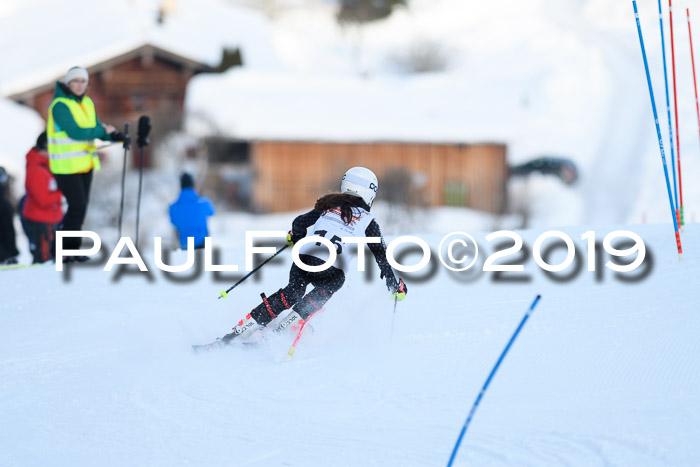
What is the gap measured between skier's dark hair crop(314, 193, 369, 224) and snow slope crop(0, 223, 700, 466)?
80cm

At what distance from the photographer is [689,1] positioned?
138 ft

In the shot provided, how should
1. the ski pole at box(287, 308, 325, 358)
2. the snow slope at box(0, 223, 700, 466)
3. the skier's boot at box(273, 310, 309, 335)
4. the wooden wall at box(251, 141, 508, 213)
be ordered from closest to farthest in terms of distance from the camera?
the snow slope at box(0, 223, 700, 466) → the ski pole at box(287, 308, 325, 358) → the skier's boot at box(273, 310, 309, 335) → the wooden wall at box(251, 141, 508, 213)

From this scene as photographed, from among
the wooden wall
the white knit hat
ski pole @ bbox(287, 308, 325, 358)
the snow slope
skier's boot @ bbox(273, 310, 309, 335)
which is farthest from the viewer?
the wooden wall

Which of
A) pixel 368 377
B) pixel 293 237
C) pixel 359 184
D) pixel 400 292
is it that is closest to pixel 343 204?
pixel 359 184

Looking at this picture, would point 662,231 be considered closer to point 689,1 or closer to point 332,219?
point 332,219

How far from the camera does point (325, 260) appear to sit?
5.24 meters

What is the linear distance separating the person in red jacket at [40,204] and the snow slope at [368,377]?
2.21 m

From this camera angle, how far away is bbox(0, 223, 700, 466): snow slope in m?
3.63

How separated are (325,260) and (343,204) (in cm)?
37

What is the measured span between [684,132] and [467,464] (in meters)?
31.4

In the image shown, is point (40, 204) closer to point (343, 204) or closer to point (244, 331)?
point (244, 331)

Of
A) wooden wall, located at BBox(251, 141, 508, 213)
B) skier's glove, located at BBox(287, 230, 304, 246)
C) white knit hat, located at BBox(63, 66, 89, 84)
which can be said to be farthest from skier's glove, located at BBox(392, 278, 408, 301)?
wooden wall, located at BBox(251, 141, 508, 213)

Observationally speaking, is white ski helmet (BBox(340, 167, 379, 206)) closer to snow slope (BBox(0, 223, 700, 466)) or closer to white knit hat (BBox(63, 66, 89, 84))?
snow slope (BBox(0, 223, 700, 466))

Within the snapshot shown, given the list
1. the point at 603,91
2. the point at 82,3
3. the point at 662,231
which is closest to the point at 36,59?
the point at 82,3
